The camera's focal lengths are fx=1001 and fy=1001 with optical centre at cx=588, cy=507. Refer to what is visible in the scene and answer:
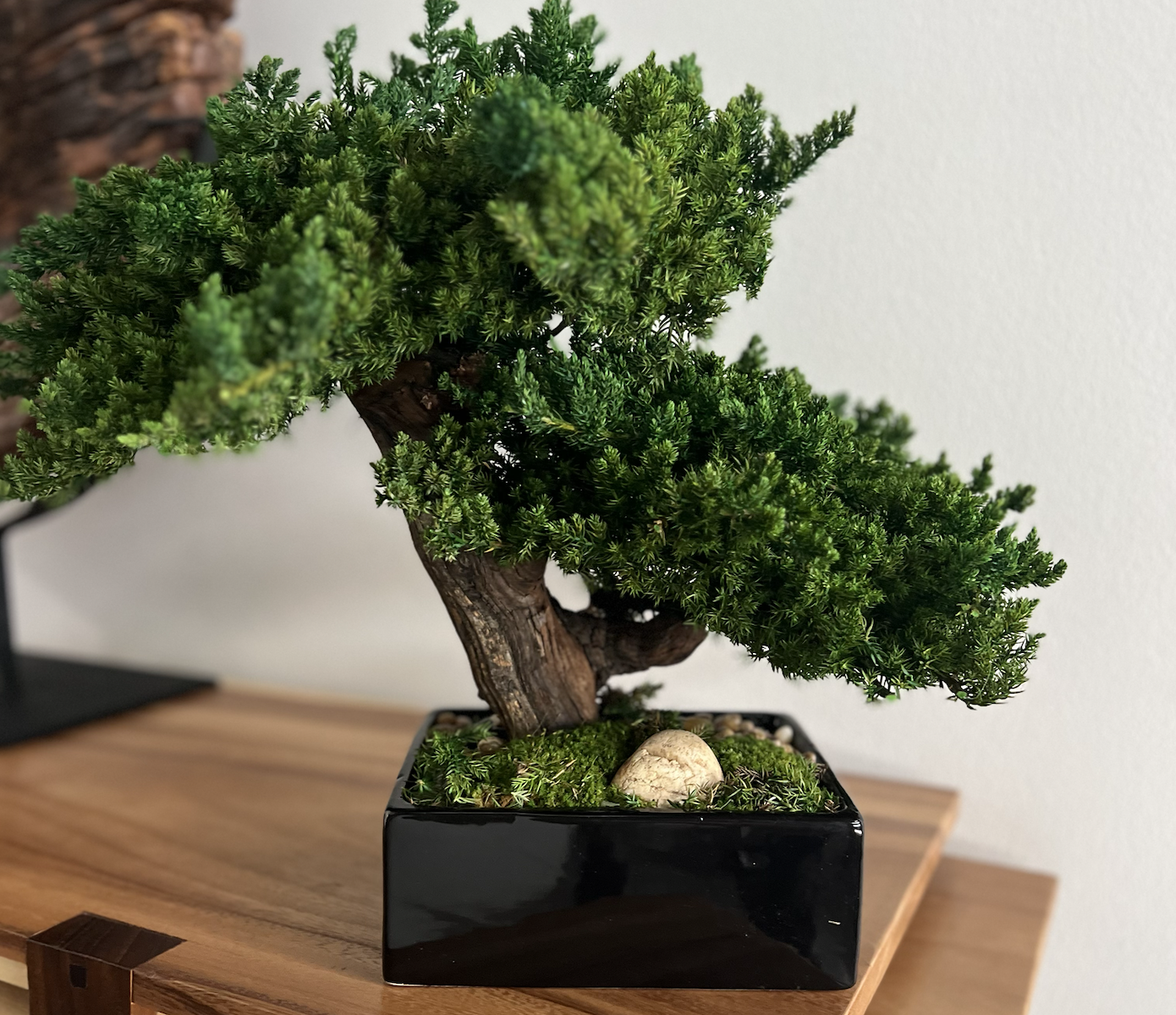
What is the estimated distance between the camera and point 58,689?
126cm

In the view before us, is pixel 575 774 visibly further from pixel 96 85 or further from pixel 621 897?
pixel 96 85

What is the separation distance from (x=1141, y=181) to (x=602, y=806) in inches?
29.1

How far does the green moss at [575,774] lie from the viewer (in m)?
0.61

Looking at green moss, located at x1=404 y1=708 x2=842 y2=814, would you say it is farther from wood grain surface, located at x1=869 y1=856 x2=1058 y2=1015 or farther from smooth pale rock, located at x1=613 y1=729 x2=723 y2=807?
wood grain surface, located at x1=869 y1=856 x2=1058 y2=1015

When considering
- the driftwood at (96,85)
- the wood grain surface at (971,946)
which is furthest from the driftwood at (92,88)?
the wood grain surface at (971,946)

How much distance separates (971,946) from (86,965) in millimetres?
661

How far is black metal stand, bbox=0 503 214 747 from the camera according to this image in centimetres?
113

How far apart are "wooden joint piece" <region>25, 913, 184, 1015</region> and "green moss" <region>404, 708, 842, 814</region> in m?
0.22

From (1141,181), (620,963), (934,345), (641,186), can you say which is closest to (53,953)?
(620,963)

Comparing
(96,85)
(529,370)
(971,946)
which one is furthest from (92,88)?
(971,946)

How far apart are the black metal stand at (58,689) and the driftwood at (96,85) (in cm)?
44

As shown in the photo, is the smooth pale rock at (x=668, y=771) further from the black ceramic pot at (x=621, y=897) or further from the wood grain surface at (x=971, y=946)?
the wood grain surface at (x=971, y=946)

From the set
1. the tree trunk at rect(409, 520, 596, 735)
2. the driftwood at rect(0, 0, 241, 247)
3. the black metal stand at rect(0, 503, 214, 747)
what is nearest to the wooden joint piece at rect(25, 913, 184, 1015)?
the tree trunk at rect(409, 520, 596, 735)

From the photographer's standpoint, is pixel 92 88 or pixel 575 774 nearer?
pixel 575 774
